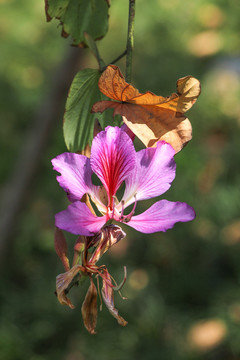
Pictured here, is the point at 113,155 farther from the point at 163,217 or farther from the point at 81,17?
the point at 81,17

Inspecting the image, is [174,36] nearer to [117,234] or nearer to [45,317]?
[45,317]

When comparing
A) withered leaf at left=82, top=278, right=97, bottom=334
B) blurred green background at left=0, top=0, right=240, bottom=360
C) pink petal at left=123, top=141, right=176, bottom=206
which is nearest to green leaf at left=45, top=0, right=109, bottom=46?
pink petal at left=123, top=141, right=176, bottom=206

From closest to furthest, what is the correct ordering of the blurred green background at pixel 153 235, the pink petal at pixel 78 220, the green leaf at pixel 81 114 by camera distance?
the pink petal at pixel 78 220 → the green leaf at pixel 81 114 → the blurred green background at pixel 153 235

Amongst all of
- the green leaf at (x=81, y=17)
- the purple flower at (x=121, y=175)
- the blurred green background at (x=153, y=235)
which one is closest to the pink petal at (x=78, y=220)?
the purple flower at (x=121, y=175)

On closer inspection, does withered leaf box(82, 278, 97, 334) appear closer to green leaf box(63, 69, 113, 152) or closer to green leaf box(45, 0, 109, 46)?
green leaf box(63, 69, 113, 152)

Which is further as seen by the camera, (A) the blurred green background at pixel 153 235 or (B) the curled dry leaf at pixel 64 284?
(A) the blurred green background at pixel 153 235

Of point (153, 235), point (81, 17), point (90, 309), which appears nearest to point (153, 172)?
point (90, 309)

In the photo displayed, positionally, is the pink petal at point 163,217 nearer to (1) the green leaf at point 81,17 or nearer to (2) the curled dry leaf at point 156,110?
(2) the curled dry leaf at point 156,110

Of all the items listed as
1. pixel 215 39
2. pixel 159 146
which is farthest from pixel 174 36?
pixel 159 146
